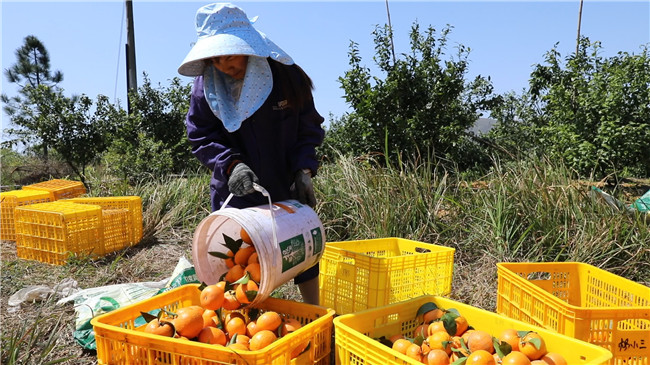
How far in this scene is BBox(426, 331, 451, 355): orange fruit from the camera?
169 cm

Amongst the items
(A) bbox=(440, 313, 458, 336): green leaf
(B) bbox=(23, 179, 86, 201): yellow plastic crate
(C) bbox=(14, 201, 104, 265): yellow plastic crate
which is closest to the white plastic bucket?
(A) bbox=(440, 313, 458, 336): green leaf

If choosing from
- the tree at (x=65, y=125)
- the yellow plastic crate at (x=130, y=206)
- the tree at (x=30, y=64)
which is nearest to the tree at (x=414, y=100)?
the yellow plastic crate at (x=130, y=206)

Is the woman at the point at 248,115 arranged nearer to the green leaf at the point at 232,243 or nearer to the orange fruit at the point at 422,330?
the green leaf at the point at 232,243

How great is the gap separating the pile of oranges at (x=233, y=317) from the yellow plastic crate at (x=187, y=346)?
0.20ft

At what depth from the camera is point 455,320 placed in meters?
1.84

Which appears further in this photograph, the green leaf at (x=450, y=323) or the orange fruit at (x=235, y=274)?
the orange fruit at (x=235, y=274)

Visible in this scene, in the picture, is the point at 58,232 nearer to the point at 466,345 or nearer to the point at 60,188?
the point at 60,188

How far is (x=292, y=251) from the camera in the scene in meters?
1.90

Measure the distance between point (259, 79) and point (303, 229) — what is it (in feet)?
2.45

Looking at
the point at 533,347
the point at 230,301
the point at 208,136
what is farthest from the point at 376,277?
the point at 208,136

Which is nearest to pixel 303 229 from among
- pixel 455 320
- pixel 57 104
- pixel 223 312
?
pixel 223 312

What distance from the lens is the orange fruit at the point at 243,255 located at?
6.55ft

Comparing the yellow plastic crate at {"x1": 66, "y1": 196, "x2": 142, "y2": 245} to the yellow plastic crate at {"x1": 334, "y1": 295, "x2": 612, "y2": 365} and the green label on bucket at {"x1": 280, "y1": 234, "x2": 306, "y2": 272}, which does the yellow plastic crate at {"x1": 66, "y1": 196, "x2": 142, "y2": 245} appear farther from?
the yellow plastic crate at {"x1": 334, "y1": 295, "x2": 612, "y2": 365}

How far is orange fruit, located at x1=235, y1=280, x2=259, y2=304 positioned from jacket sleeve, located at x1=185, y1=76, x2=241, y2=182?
0.60 meters
